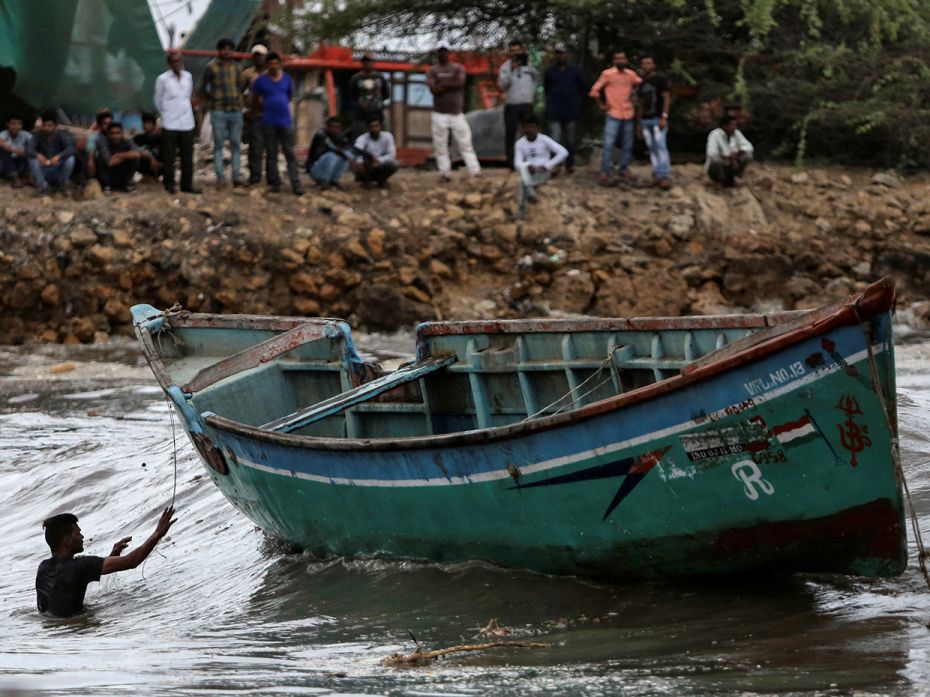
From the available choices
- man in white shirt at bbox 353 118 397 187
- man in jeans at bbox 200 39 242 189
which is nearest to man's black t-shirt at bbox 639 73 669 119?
man in white shirt at bbox 353 118 397 187

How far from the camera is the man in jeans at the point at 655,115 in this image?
1711cm

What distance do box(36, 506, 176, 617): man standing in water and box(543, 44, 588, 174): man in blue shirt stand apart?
11.2 m

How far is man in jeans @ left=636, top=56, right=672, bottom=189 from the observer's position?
1711 cm

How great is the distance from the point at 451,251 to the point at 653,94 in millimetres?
3090

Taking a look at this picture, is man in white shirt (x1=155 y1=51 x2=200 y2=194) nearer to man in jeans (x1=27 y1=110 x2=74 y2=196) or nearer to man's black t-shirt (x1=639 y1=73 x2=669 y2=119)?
man in jeans (x1=27 y1=110 x2=74 y2=196)

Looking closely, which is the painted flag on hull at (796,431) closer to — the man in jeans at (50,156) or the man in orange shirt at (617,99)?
the man in orange shirt at (617,99)

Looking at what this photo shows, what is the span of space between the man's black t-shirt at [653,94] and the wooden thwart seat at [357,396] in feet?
30.3

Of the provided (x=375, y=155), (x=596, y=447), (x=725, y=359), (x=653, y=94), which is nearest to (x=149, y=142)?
(x=375, y=155)

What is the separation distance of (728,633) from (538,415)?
2298mm

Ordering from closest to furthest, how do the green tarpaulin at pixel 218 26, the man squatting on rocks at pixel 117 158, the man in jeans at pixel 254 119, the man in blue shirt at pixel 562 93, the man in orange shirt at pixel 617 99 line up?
1. the man in jeans at pixel 254 119
2. the man squatting on rocks at pixel 117 158
3. the man in orange shirt at pixel 617 99
4. the man in blue shirt at pixel 562 93
5. the green tarpaulin at pixel 218 26

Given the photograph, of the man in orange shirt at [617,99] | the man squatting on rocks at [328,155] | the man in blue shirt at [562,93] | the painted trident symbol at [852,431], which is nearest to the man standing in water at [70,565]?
the painted trident symbol at [852,431]

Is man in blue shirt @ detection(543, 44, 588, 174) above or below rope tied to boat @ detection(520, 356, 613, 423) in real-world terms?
above

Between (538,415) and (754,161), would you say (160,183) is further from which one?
(538,415)

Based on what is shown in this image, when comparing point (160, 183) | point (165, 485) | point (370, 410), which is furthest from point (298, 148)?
point (370, 410)
